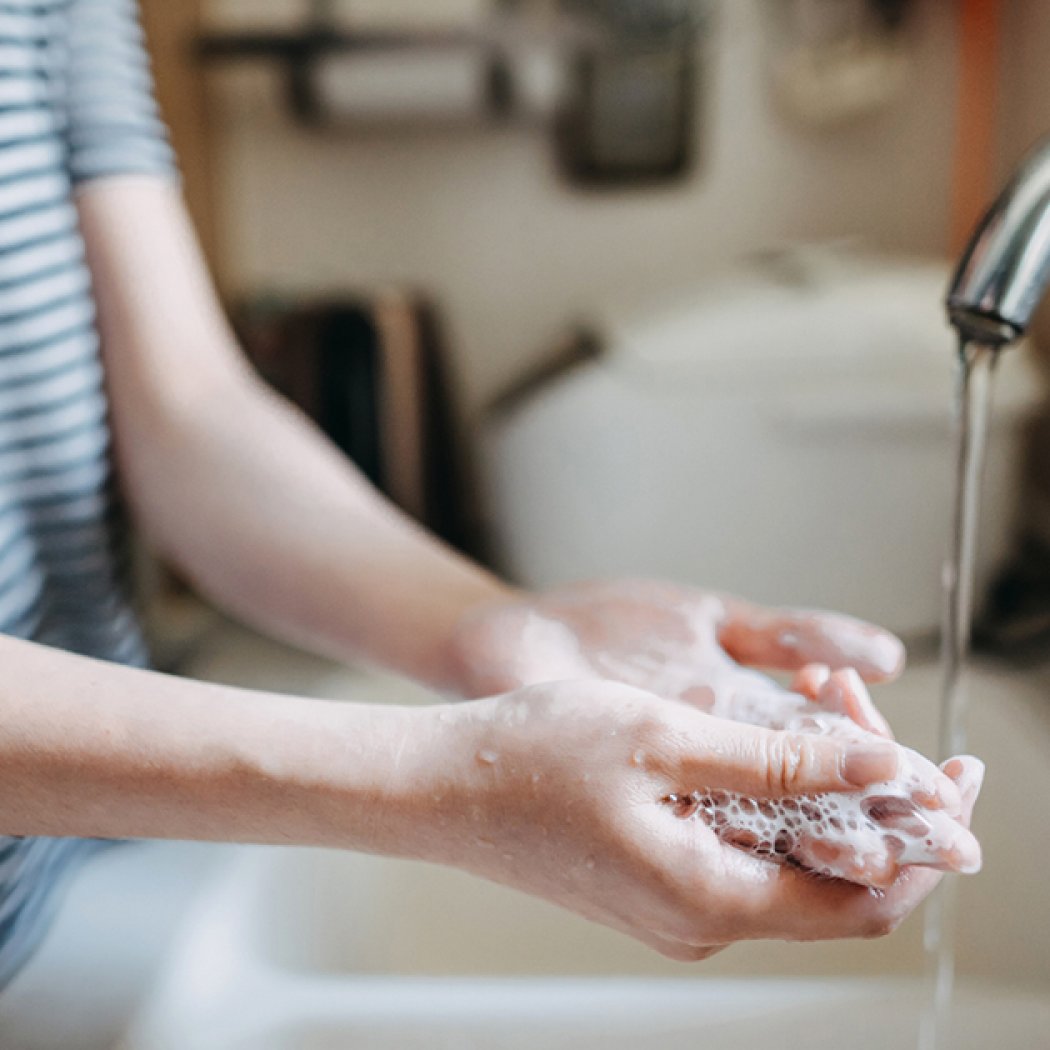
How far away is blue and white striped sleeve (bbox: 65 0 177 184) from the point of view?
1.85ft

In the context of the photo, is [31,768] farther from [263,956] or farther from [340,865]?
[340,865]

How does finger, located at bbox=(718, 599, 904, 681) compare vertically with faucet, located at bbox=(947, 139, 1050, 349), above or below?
below

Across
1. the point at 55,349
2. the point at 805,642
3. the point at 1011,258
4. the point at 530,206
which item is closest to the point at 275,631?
the point at 55,349

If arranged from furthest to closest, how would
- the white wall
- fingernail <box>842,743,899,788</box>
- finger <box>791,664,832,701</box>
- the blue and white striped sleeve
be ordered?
the white wall, the blue and white striped sleeve, finger <box>791,664,832,701</box>, fingernail <box>842,743,899,788</box>

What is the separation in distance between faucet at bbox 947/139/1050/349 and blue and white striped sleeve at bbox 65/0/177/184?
42 cm

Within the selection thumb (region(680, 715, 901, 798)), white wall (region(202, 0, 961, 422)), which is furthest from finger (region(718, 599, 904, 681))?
white wall (region(202, 0, 961, 422))

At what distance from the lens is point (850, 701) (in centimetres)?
43

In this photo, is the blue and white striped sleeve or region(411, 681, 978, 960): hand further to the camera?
the blue and white striped sleeve

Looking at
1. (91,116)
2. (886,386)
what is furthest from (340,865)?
(886,386)

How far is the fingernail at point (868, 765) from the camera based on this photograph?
1.12ft

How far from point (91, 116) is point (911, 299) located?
69 centimetres

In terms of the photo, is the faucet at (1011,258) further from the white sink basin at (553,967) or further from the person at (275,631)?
the white sink basin at (553,967)

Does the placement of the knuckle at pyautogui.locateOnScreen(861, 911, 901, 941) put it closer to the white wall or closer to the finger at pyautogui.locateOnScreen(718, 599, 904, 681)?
the finger at pyautogui.locateOnScreen(718, 599, 904, 681)

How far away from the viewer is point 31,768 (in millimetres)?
364
